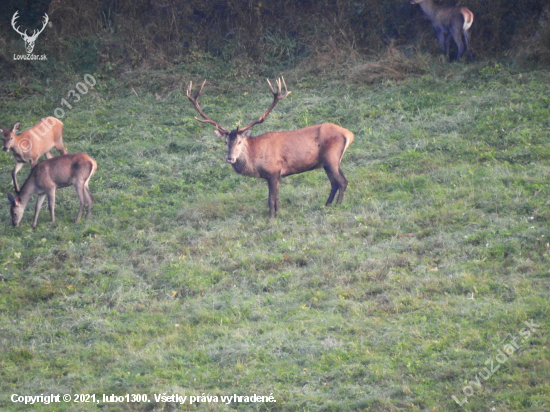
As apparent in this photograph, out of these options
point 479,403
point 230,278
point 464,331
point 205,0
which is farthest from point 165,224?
point 205,0

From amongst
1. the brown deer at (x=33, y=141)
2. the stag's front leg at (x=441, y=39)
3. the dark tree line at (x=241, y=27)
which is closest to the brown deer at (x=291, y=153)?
the brown deer at (x=33, y=141)

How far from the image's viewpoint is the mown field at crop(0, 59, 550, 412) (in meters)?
6.97

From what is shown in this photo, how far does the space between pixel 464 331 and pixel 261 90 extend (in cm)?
1077

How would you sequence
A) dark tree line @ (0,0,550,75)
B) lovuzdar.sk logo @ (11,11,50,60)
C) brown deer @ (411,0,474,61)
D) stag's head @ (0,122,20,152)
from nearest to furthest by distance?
stag's head @ (0,122,20,152)
brown deer @ (411,0,474,61)
dark tree line @ (0,0,550,75)
lovuzdar.sk logo @ (11,11,50,60)

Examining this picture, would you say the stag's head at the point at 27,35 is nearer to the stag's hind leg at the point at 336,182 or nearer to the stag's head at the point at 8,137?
the stag's head at the point at 8,137

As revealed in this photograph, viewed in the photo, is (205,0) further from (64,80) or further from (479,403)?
(479,403)

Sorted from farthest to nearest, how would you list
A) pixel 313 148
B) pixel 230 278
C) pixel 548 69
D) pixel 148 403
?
pixel 548 69, pixel 313 148, pixel 230 278, pixel 148 403

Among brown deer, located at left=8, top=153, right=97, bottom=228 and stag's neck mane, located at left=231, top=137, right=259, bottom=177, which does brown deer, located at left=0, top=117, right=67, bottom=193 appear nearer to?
brown deer, located at left=8, top=153, right=97, bottom=228

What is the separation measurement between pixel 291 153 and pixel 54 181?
4.08 m

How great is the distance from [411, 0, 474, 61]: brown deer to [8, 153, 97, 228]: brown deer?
909cm

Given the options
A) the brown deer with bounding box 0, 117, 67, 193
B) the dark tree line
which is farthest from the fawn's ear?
the dark tree line

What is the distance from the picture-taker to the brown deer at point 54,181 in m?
12.0

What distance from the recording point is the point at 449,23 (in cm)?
1658

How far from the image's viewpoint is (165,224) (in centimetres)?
1132
